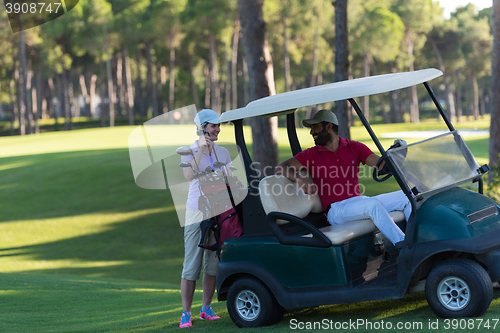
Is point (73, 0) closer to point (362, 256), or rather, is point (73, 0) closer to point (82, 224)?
point (82, 224)

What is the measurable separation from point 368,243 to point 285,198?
31.6 inches

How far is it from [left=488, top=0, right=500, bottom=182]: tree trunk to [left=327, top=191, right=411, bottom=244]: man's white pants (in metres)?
6.05

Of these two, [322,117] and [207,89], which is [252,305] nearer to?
[322,117]

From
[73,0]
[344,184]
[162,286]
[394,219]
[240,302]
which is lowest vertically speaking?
[162,286]

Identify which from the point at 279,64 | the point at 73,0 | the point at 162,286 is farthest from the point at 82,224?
the point at 279,64

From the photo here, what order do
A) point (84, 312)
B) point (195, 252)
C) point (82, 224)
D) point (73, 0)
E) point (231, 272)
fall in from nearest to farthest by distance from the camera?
point (231, 272) < point (195, 252) < point (84, 312) < point (82, 224) < point (73, 0)

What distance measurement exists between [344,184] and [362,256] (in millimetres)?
764

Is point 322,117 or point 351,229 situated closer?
point 351,229

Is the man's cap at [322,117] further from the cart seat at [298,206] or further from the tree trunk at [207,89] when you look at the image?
the tree trunk at [207,89]

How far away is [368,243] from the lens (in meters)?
4.08

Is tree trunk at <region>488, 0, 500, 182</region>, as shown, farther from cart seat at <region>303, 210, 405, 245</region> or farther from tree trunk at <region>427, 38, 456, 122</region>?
tree trunk at <region>427, 38, 456, 122</region>

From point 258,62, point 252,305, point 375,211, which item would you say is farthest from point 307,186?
point 258,62

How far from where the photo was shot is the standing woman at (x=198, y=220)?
452 centimetres

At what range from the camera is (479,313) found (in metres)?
3.51
